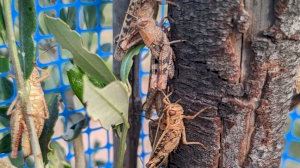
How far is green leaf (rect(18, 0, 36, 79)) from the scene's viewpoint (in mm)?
900

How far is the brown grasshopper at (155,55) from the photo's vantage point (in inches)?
38.9

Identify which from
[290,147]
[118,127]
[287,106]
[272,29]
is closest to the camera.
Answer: [272,29]

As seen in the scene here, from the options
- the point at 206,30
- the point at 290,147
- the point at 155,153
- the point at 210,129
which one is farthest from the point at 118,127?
the point at 290,147

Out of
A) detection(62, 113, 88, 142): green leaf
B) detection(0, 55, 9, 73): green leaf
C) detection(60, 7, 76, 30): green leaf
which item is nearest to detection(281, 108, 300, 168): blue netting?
detection(62, 113, 88, 142): green leaf

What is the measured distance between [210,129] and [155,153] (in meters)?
0.19

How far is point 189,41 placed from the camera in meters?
0.91

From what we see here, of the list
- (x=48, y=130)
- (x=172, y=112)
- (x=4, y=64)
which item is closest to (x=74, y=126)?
(x=48, y=130)

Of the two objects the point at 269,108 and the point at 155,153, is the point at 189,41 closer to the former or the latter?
the point at 269,108

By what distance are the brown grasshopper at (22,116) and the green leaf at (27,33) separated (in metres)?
0.16

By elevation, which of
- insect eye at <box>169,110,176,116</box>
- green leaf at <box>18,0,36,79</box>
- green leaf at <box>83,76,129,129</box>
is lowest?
insect eye at <box>169,110,176,116</box>

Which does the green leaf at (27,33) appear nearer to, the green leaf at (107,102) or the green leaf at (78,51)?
the green leaf at (78,51)

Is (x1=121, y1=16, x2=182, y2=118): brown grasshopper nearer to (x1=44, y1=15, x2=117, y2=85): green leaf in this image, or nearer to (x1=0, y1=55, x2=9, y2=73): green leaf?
(x1=44, y1=15, x2=117, y2=85): green leaf

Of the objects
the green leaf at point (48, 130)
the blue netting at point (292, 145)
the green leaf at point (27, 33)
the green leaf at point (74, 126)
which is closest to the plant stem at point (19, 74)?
the green leaf at point (27, 33)

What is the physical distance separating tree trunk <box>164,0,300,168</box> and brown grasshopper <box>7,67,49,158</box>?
32cm
